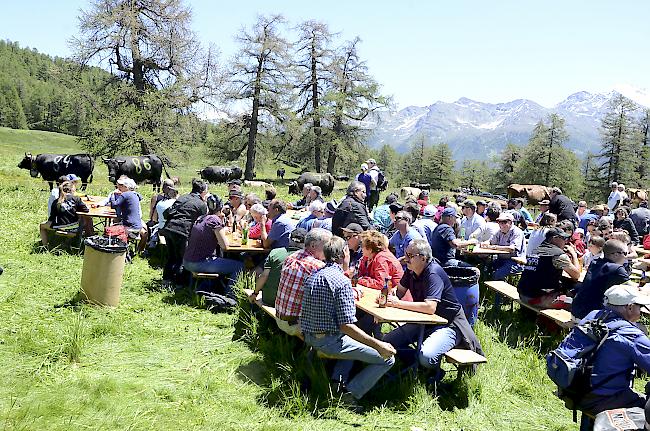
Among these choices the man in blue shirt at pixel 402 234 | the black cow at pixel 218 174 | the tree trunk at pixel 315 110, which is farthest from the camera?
the tree trunk at pixel 315 110

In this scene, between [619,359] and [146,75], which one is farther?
[146,75]

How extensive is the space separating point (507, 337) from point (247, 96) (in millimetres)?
30109

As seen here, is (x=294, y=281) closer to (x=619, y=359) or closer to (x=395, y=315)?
(x=395, y=315)

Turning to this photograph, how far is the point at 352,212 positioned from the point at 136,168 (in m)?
16.9

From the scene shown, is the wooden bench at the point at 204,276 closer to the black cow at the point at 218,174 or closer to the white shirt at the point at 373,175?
the white shirt at the point at 373,175

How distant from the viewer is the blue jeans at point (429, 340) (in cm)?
508

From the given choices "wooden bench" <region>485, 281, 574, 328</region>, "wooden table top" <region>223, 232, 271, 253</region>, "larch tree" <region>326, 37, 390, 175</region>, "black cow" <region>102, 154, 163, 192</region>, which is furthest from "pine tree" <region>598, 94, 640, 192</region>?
"wooden table top" <region>223, 232, 271, 253</region>

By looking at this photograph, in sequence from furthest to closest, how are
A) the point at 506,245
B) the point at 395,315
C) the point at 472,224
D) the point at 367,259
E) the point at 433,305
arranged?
the point at 472,224
the point at 506,245
the point at 367,259
the point at 433,305
the point at 395,315

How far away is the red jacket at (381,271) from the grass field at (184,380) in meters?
1.30

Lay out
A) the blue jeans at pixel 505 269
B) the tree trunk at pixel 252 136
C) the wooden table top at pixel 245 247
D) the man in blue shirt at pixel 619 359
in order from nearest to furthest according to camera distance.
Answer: the man in blue shirt at pixel 619 359
the wooden table top at pixel 245 247
the blue jeans at pixel 505 269
the tree trunk at pixel 252 136

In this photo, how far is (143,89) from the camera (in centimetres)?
3075

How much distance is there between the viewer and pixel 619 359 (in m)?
3.92

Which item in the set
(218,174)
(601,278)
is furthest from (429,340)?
(218,174)

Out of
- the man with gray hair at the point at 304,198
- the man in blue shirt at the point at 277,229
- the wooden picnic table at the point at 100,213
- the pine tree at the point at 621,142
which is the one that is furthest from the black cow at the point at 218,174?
the pine tree at the point at 621,142
